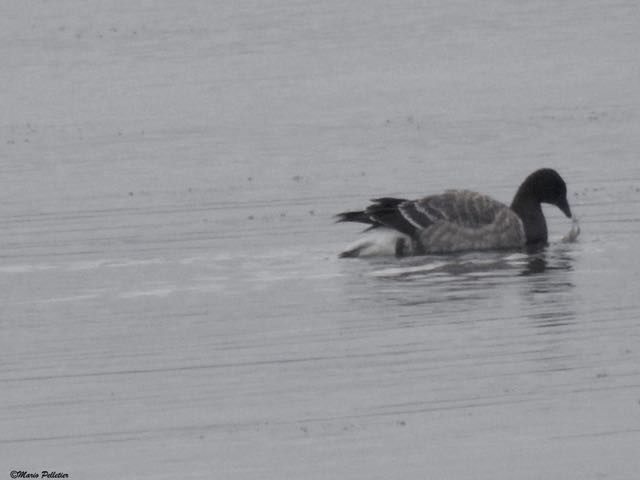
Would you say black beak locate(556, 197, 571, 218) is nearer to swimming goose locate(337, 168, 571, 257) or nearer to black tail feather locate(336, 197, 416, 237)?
swimming goose locate(337, 168, 571, 257)

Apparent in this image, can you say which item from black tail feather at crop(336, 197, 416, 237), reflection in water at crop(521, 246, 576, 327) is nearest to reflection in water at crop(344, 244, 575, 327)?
reflection in water at crop(521, 246, 576, 327)

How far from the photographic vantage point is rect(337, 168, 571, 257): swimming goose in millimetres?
20250

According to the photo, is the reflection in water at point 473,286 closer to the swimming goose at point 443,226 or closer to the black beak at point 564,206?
the swimming goose at point 443,226

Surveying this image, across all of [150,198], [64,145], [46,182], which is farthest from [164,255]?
[64,145]

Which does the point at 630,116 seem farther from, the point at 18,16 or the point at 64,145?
the point at 18,16

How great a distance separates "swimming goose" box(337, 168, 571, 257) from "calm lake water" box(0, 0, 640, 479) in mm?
293

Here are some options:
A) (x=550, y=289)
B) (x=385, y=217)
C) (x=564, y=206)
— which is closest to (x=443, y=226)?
(x=385, y=217)

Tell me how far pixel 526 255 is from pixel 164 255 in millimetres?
3522

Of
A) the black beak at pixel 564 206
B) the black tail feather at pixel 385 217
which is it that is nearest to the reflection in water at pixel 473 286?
the black tail feather at pixel 385 217

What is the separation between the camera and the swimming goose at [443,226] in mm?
20250

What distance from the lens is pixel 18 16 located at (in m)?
61.7

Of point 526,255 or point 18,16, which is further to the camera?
point 18,16

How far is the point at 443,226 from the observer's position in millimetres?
→ 20422

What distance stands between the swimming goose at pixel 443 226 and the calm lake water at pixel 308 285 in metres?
0.29
